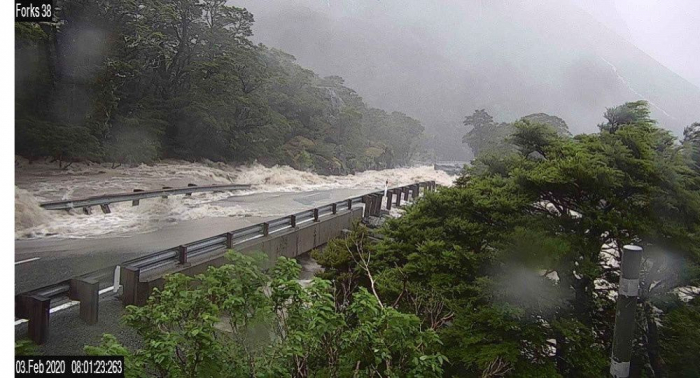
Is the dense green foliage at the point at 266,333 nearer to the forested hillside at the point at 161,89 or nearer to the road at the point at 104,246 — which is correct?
the road at the point at 104,246

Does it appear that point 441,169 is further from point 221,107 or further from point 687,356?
point 687,356

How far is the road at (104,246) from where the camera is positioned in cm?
202

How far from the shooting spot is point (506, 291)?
2084 millimetres

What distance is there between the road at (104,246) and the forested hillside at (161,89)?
45 centimetres

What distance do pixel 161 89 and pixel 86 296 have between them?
1.39 m

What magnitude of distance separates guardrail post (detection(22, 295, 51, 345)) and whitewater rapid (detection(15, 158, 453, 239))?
1.09 ft

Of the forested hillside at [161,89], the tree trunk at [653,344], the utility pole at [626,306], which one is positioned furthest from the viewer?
the tree trunk at [653,344]

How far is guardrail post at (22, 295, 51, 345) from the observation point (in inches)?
70.3

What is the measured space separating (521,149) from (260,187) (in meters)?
2.24

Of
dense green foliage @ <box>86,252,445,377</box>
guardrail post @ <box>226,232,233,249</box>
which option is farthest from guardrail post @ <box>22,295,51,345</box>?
guardrail post @ <box>226,232,233,249</box>

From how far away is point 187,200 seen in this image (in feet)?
10.1
